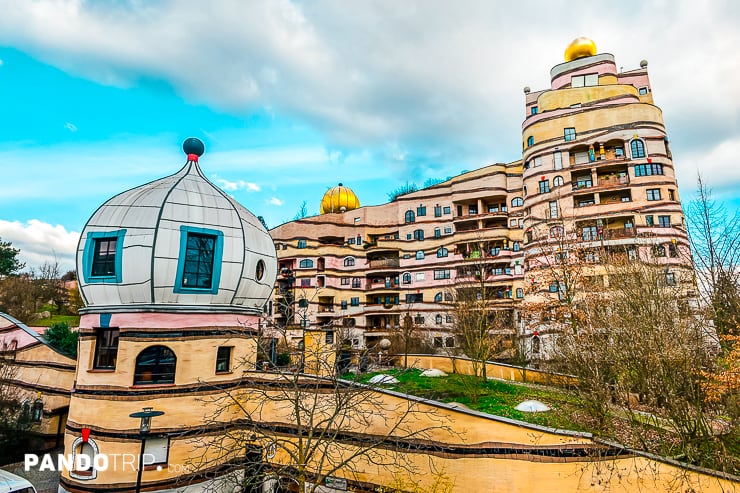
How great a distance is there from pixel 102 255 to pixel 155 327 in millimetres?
3237

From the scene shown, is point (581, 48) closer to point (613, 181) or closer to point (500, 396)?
point (613, 181)

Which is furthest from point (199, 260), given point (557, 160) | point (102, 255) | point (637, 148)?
point (637, 148)

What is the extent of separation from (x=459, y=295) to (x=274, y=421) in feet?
57.3

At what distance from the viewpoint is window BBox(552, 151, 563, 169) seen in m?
27.9

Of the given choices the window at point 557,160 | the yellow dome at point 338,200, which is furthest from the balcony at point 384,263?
the window at point 557,160

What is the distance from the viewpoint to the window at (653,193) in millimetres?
25380

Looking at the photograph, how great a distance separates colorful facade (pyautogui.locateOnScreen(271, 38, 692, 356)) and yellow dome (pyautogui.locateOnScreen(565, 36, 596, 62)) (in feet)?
0.29

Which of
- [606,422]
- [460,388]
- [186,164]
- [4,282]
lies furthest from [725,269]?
[4,282]

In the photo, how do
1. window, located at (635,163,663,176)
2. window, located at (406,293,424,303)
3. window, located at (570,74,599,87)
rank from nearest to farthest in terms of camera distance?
window, located at (635,163,663,176), window, located at (570,74,599,87), window, located at (406,293,424,303)

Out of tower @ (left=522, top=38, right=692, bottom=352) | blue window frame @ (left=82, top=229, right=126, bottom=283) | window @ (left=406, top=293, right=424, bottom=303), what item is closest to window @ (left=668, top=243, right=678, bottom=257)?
tower @ (left=522, top=38, right=692, bottom=352)

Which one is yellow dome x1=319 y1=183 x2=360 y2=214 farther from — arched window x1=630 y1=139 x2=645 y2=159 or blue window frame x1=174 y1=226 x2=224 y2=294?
A: blue window frame x1=174 y1=226 x2=224 y2=294

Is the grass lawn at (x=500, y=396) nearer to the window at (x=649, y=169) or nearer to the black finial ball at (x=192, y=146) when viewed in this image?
the black finial ball at (x=192, y=146)

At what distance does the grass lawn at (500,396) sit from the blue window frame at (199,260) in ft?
19.8

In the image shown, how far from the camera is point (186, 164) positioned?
1641 centimetres
